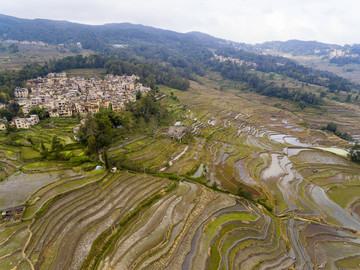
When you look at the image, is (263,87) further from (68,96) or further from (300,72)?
(68,96)

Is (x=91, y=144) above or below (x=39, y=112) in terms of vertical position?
above

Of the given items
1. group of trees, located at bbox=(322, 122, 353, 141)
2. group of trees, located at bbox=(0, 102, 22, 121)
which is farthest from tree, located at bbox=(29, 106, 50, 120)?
group of trees, located at bbox=(322, 122, 353, 141)

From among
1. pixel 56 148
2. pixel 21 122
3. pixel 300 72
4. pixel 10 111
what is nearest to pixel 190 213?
pixel 56 148

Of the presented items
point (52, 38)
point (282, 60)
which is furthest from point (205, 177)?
point (52, 38)

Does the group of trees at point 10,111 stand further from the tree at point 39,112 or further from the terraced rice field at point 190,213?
the terraced rice field at point 190,213

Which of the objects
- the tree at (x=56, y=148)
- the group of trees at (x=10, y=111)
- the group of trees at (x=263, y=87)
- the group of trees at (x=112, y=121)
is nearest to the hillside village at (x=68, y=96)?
the group of trees at (x=10, y=111)

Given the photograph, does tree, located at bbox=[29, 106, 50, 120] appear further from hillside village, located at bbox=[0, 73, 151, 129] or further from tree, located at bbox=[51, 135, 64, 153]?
tree, located at bbox=[51, 135, 64, 153]

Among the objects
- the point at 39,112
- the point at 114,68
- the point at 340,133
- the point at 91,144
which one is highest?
the point at 114,68
